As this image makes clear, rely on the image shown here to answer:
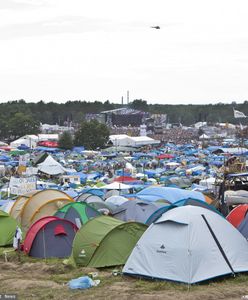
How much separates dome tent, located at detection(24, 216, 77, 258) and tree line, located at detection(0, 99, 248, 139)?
3121 inches

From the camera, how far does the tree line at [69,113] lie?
92.4m

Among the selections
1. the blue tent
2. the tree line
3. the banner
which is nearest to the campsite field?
the blue tent

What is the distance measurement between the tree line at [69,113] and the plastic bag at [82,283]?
3254 inches

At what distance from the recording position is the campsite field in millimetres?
8492

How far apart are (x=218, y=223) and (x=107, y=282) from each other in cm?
211

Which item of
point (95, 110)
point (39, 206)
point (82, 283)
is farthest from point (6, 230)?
point (95, 110)

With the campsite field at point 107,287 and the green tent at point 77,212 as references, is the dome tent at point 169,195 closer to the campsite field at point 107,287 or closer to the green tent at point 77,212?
the green tent at point 77,212

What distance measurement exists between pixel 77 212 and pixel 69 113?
411 ft

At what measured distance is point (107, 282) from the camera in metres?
9.54

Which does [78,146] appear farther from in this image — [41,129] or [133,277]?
[133,277]

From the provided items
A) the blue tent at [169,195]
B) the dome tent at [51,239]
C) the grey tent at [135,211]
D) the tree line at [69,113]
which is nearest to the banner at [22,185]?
the blue tent at [169,195]

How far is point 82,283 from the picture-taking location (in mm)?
9297

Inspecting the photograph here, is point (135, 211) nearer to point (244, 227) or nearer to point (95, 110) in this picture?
point (244, 227)

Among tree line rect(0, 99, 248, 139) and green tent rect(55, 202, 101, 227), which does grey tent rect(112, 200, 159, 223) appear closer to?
green tent rect(55, 202, 101, 227)
